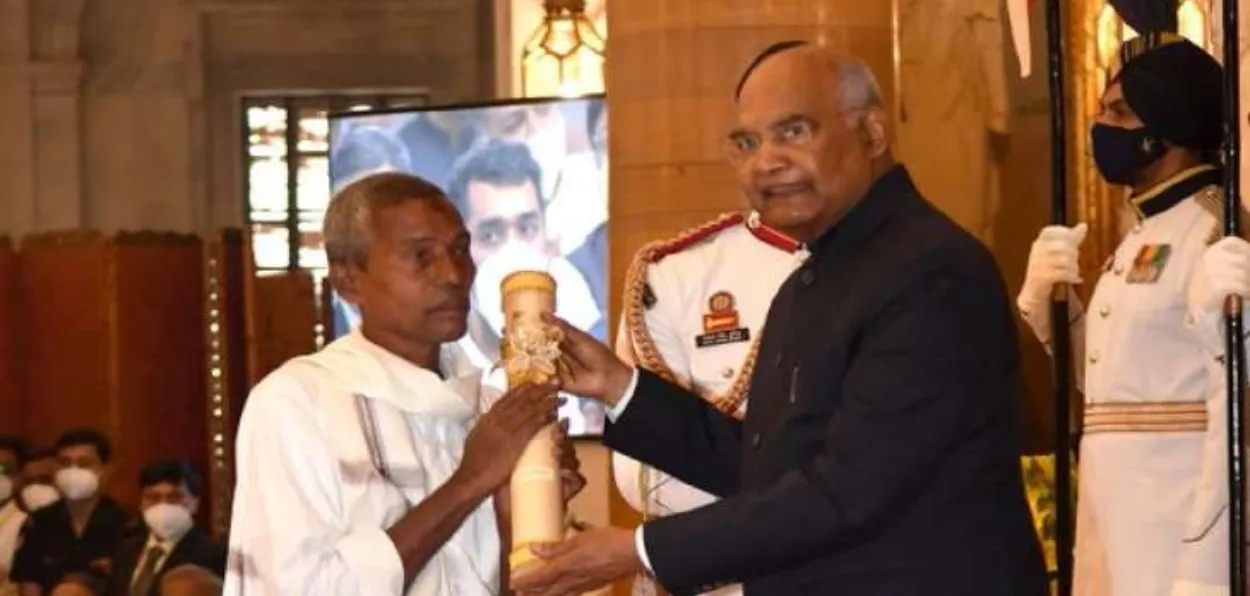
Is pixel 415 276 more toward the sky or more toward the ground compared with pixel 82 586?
more toward the sky

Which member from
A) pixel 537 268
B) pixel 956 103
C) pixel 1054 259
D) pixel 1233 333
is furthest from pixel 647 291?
pixel 537 268

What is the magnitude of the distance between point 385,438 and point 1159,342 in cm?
161

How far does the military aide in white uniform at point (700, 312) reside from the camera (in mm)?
4523

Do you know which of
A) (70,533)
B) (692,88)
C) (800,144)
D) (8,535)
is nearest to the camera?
(800,144)

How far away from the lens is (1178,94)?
4566 mm

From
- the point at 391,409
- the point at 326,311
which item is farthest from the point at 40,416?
the point at 391,409

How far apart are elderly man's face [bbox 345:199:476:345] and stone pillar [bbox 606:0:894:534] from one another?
74.4 inches

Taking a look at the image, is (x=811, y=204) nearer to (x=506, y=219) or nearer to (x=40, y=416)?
(x=506, y=219)

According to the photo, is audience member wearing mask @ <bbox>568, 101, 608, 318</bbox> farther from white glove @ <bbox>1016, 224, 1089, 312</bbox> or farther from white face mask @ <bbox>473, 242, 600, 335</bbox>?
white glove @ <bbox>1016, 224, 1089, 312</bbox>

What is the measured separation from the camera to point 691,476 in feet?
12.3

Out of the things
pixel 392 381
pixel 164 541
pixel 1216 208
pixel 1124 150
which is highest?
pixel 1124 150

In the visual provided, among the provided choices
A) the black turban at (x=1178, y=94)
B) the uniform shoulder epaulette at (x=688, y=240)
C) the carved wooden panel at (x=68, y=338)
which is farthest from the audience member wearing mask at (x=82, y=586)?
the black turban at (x=1178, y=94)

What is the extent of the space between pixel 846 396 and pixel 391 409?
0.77 meters

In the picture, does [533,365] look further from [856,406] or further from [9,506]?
[9,506]
